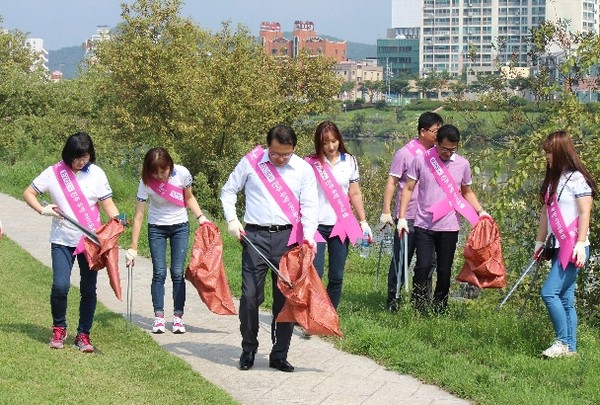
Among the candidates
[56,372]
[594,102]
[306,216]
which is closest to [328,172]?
[306,216]

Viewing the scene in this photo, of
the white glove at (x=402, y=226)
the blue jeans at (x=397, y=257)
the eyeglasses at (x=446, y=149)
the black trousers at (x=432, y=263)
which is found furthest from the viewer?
the blue jeans at (x=397, y=257)

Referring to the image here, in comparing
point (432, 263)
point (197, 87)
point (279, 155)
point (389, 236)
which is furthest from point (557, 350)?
point (197, 87)

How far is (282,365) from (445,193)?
2.42 metres

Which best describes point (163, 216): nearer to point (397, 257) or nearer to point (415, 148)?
Result: point (397, 257)

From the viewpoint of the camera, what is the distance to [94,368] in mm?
7750

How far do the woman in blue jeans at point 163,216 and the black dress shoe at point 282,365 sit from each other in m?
1.57

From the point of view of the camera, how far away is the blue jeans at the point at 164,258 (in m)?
9.43

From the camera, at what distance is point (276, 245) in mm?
7855

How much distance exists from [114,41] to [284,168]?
3929 cm

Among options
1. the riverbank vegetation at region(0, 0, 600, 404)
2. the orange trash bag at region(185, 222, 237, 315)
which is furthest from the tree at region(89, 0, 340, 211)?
the orange trash bag at region(185, 222, 237, 315)

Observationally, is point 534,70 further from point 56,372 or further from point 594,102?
point 56,372

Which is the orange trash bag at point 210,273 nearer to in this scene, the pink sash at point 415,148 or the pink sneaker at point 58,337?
the pink sneaker at point 58,337

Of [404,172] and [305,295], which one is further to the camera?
[404,172]

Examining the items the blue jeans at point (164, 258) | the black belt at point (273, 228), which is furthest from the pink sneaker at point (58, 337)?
the black belt at point (273, 228)
